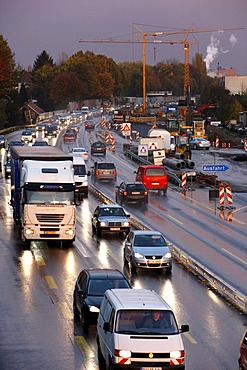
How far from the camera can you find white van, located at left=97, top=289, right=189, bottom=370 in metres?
17.8

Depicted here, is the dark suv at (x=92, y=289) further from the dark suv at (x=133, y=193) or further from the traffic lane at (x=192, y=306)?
the dark suv at (x=133, y=193)

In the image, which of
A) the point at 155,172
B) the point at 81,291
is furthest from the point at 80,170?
the point at 81,291

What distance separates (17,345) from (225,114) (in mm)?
152074

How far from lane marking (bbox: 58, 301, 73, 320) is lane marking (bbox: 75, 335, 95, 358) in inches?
98.2

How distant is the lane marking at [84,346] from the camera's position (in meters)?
21.1

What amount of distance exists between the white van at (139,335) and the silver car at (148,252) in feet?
42.6

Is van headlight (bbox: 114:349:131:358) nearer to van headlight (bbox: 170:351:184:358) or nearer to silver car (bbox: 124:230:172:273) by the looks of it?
van headlight (bbox: 170:351:184:358)

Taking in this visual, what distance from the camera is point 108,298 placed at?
19.6 metres

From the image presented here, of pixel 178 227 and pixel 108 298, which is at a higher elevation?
pixel 108 298

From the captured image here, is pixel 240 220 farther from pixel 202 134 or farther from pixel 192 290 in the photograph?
pixel 202 134

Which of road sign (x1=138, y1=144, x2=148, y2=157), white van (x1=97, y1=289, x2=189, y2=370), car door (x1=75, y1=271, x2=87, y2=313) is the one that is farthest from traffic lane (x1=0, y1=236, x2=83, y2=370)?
road sign (x1=138, y1=144, x2=148, y2=157)

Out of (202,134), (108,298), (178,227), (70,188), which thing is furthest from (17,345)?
(202,134)

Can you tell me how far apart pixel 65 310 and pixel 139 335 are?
8.31 m

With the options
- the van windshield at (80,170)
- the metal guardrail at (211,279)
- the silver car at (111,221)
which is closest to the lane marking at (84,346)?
the metal guardrail at (211,279)
